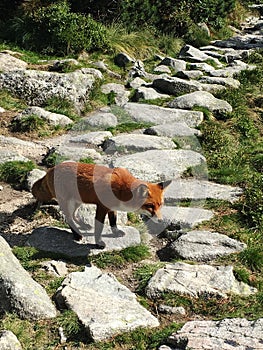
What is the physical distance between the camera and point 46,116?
363 inches

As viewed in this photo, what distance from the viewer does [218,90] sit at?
441 inches

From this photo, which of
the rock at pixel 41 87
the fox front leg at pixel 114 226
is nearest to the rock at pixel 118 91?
the rock at pixel 41 87

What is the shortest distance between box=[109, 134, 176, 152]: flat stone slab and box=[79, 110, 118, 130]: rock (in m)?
0.75

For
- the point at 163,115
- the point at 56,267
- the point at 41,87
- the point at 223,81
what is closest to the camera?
the point at 56,267

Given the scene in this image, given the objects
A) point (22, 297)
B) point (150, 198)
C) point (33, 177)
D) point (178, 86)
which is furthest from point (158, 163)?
point (178, 86)

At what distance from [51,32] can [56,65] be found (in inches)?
72.6

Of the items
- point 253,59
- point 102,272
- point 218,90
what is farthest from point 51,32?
point 102,272

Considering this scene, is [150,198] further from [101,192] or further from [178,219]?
[178,219]

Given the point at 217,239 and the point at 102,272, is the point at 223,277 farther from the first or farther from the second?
the point at 102,272

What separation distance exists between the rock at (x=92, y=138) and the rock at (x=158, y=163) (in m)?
0.94

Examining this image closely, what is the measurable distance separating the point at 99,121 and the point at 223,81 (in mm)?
3779

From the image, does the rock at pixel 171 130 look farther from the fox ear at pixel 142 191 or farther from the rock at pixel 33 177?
the fox ear at pixel 142 191

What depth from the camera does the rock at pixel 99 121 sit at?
9273 millimetres

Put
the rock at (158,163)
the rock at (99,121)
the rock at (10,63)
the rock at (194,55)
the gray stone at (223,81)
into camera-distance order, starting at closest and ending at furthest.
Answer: the rock at (158,163) → the rock at (99,121) → the rock at (10,63) → the gray stone at (223,81) → the rock at (194,55)
